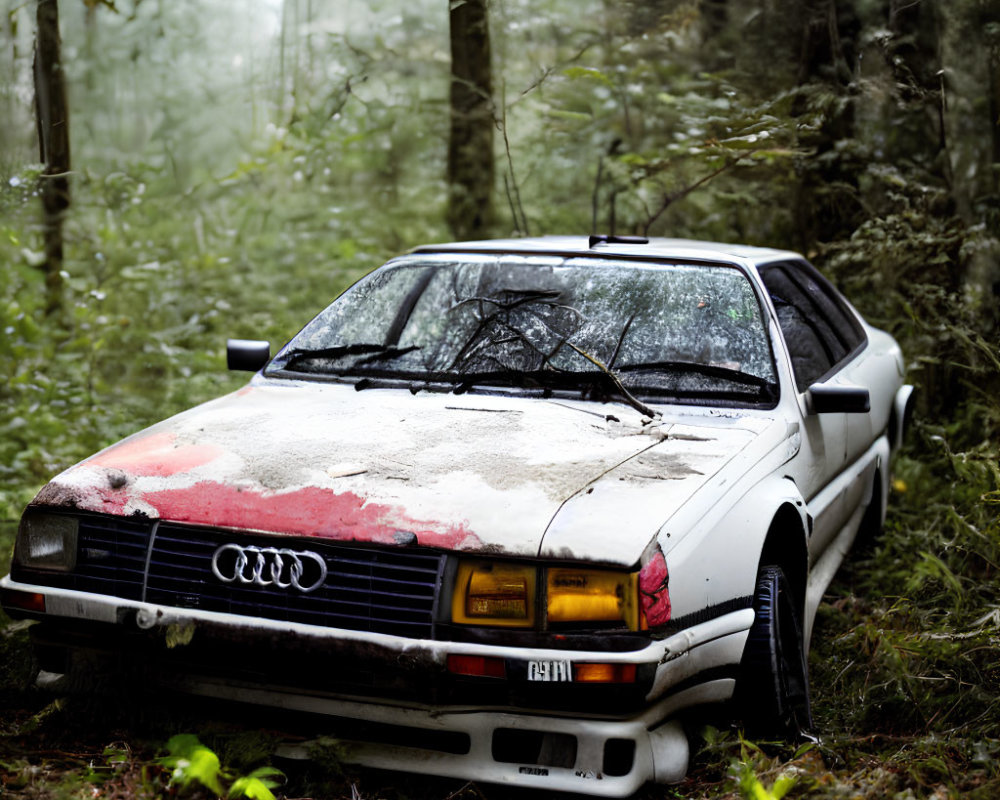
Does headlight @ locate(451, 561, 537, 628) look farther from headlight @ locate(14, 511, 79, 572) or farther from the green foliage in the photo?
headlight @ locate(14, 511, 79, 572)

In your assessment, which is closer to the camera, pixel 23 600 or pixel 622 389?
pixel 23 600

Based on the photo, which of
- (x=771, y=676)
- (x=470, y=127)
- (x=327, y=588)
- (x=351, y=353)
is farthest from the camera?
(x=470, y=127)

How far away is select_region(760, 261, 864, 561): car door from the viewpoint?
12.9 feet

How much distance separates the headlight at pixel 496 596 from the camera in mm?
2637

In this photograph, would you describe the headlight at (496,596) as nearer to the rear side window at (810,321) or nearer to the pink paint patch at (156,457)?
the pink paint patch at (156,457)

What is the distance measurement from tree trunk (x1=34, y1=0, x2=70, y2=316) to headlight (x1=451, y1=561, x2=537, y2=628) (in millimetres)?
5506

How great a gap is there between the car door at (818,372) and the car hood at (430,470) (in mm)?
419

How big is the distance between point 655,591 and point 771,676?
732 millimetres

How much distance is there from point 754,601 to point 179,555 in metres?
1.65

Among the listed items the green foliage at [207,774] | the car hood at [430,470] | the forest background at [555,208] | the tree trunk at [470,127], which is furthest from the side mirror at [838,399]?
the tree trunk at [470,127]

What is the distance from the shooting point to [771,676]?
10.3ft

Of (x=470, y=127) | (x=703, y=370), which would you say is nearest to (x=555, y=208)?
(x=470, y=127)

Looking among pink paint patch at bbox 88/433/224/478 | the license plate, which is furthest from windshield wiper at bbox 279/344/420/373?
the license plate

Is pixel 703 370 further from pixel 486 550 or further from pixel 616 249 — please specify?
pixel 486 550
